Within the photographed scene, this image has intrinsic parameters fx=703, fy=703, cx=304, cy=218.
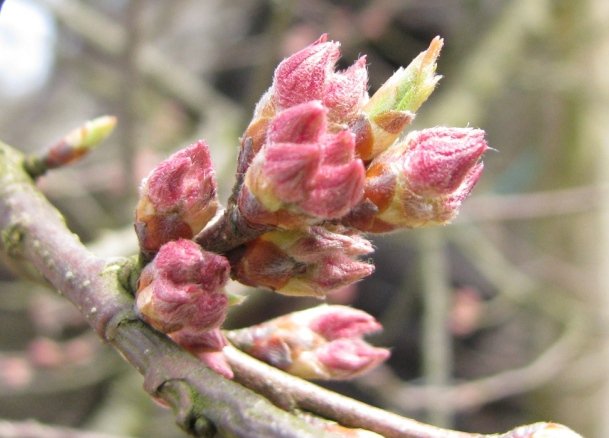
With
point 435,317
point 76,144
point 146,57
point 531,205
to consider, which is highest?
point 146,57

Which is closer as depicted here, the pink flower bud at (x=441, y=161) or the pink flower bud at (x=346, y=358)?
the pink flower bud at (x=441, y=161)

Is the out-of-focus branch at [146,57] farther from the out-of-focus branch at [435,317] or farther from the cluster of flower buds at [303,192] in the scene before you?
the cluster of flower buds at [303,192]

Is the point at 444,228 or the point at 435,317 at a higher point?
the point at 444,228

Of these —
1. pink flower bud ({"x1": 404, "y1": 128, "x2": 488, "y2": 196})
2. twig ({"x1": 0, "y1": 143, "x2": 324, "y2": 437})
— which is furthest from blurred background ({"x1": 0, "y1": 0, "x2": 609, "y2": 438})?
pink flower bud ({"x1": 404, "y1": 128, "x2": 488, "y2": 196})

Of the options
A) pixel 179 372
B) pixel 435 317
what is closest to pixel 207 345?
pixel 179 372

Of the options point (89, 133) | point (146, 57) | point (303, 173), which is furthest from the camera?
point (146, 57)

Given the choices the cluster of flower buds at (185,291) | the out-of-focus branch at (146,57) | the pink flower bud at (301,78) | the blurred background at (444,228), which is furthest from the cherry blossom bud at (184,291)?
the out-of-focus branch at (146,57)

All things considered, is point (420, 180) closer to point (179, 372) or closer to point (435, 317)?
point (179, 372)
